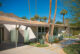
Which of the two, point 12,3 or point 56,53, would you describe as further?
point 12,3

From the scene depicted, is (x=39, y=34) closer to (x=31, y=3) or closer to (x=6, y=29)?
(x=6, y=29)

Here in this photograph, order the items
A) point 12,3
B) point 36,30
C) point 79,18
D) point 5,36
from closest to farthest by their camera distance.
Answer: point 79,18 → point 5,36 → point 36,30 → point 12,3

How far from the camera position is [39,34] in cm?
1573

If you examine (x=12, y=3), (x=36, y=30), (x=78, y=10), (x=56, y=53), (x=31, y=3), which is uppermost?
(x=31, y=3)

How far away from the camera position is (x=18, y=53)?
7266 mm

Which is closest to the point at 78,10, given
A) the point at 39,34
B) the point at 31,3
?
the point at 39,34

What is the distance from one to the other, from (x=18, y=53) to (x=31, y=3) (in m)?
22.4

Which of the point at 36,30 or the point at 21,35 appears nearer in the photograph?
the point at 21,35

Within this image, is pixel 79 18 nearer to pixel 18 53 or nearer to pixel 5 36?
pixel 18 53

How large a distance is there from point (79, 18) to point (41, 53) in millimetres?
4158

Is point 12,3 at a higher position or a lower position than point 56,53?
higher

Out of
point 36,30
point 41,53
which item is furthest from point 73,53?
point 36,30

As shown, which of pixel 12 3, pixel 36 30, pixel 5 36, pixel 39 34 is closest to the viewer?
pixel 5 36

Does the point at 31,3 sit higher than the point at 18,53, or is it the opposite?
the point at 31,3
